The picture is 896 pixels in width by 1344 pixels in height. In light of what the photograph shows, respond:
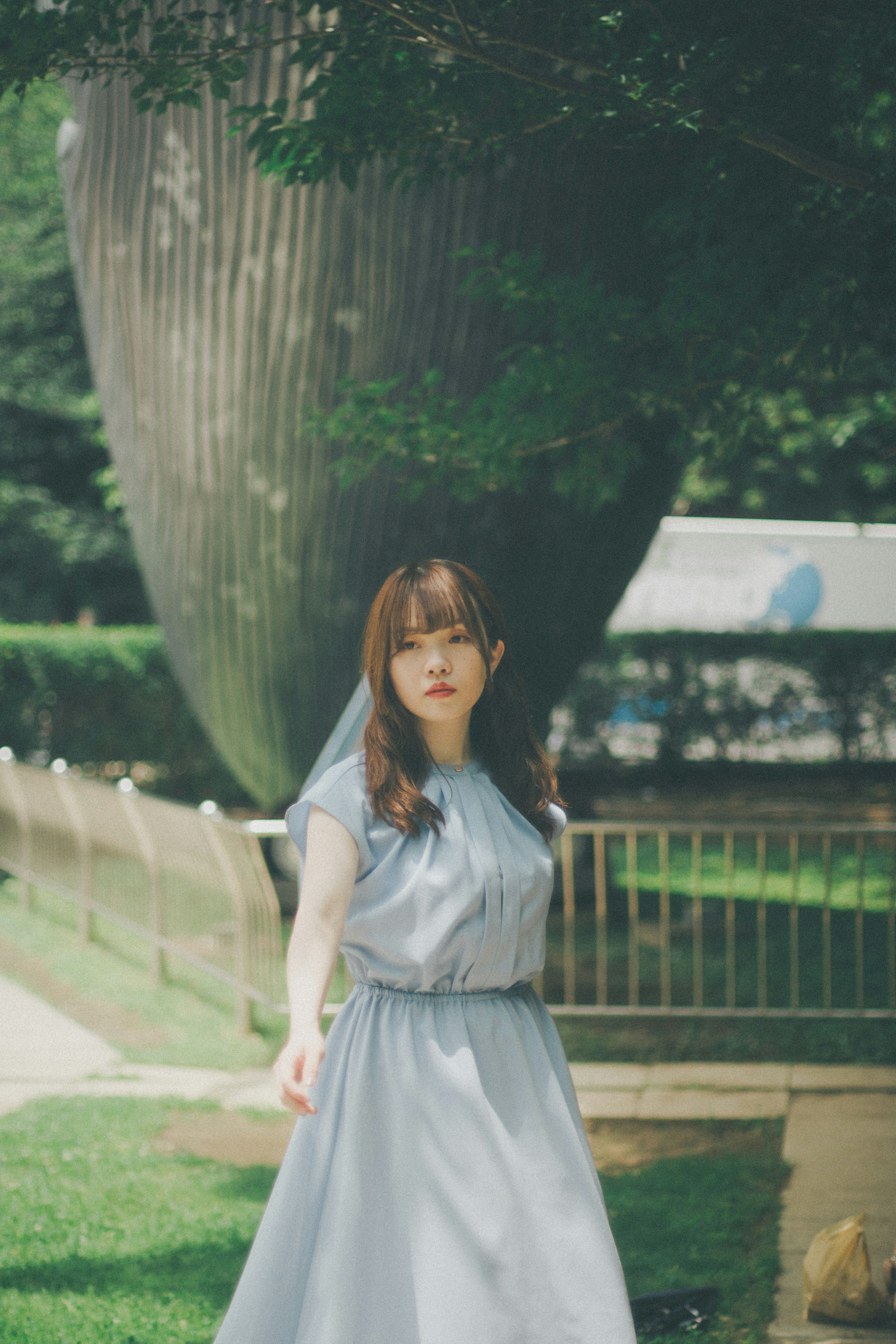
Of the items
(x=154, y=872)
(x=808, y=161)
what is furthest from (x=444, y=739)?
(x=154, y=872)

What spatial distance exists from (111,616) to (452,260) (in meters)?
21.9

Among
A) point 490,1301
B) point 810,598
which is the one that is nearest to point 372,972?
point 490,1301

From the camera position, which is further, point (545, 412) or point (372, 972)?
point (545, 412)

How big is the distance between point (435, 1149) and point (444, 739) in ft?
2.25

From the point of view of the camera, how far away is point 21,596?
2377cm

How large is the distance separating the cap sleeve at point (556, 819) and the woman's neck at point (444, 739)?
0.62ft

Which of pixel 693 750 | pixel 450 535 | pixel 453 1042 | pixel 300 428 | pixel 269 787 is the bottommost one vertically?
pixel 693 750

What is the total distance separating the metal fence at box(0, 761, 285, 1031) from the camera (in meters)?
5.59

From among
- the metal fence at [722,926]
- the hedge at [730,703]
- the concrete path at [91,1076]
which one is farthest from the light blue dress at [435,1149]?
the hedge at [730,703]

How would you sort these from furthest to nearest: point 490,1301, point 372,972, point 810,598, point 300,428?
point 810,598
point 300,428
point 372,972
point 490,1301

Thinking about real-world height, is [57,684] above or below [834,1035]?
above

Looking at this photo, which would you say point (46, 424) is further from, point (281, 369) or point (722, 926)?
point (281, 369)

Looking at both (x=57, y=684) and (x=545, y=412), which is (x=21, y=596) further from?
(x=545, y=412)

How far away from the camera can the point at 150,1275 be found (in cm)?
348
